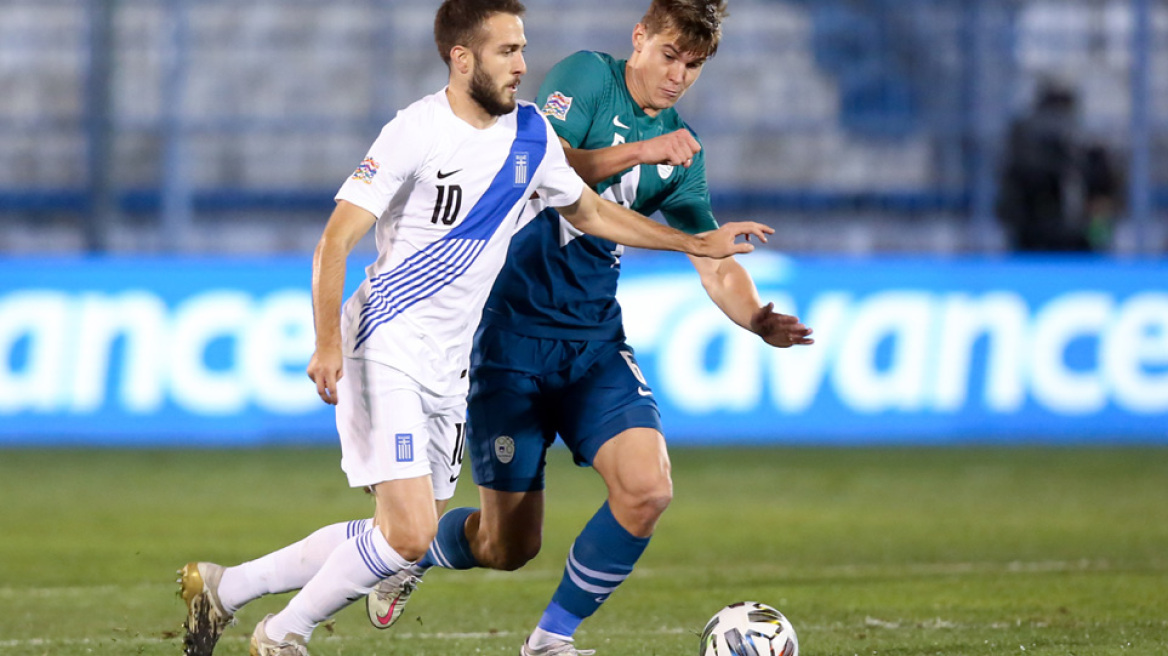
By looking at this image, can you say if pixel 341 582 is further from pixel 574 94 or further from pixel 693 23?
pixel 693 23

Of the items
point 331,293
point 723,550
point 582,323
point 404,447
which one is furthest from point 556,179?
point 723,550

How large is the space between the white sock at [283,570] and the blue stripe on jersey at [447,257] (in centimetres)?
66

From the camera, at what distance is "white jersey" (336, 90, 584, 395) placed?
16.0 ft

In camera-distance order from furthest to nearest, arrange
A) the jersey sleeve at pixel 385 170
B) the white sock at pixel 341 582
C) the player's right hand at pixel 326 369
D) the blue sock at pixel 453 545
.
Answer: the blue sock at pixel 453 545 < the white sock at pixel 341 582 < the jersey sleeve at pixel 385 170 < the player's right hand at pixel 326 369

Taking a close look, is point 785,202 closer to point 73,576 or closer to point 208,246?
point 208,246

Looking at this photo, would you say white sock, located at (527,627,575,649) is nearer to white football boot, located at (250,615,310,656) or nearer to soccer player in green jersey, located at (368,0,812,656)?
soccer player in green jersey, located at (368,0,812,656)

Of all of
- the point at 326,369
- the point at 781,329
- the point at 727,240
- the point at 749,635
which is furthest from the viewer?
the point at 781,329

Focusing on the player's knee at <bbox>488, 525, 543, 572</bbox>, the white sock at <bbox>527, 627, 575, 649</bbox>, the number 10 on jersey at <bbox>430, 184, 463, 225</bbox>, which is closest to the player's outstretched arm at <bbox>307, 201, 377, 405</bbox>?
the number 10 on jersey at <bbox>430, 184, 463, 225</bbox>

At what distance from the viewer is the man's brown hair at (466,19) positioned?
15.8 ft

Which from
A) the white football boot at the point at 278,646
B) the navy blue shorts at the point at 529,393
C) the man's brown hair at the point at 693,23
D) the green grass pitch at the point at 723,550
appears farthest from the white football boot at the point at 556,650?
the man's brown hair at the point at 693,23

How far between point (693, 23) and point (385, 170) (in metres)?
1.28

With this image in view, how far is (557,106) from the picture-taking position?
17.9ft

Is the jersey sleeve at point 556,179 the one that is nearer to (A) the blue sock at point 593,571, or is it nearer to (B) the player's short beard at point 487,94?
(B) the player's short beard at point 487,94

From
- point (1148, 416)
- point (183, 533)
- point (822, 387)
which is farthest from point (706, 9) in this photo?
point (1148, 416)
